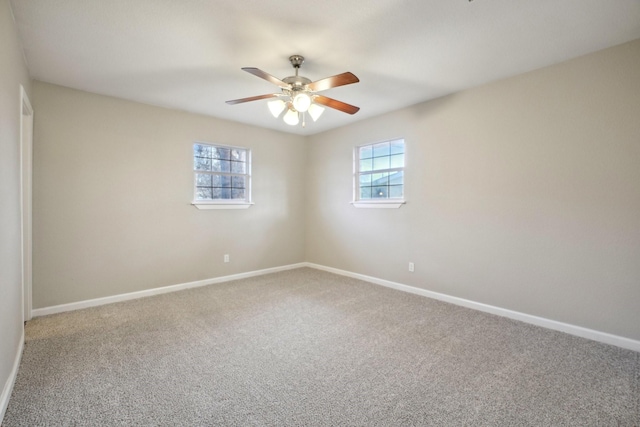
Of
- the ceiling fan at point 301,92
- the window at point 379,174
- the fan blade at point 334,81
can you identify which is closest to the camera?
the fan blade at point 334,81

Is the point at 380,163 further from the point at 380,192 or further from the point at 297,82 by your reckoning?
the point at 297,82

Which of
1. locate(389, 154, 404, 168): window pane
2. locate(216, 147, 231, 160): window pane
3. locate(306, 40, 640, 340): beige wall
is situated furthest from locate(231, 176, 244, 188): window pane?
locate(389, 154, 404, 168): window pane

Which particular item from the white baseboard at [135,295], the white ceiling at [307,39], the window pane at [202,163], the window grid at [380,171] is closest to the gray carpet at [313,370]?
the white baseboard at [135,295]

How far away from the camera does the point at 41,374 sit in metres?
2.04

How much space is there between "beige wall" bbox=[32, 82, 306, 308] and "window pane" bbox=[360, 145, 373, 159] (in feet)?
5.52

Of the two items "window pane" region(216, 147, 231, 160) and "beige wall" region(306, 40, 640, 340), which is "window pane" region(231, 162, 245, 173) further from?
"beige wall" region(306, 40, 640, 340)

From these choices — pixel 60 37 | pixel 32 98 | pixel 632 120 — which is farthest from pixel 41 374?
pixel 632 120

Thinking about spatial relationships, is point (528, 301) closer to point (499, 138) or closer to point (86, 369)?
point (499, 138)

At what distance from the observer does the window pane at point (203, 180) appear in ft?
14.2

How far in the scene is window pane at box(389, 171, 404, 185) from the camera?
415cm

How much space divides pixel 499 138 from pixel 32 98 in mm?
4884

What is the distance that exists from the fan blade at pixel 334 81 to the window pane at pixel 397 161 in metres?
2.10

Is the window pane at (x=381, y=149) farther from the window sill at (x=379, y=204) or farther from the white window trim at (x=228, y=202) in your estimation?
the white window trim at (x=228, y=202)

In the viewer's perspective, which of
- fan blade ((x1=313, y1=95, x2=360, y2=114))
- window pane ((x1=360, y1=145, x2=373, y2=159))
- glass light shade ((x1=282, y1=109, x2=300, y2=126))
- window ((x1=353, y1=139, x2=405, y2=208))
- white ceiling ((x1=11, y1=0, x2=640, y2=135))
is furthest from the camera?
window pane ((x1=360, y1=145, x2=373, y2=159))
